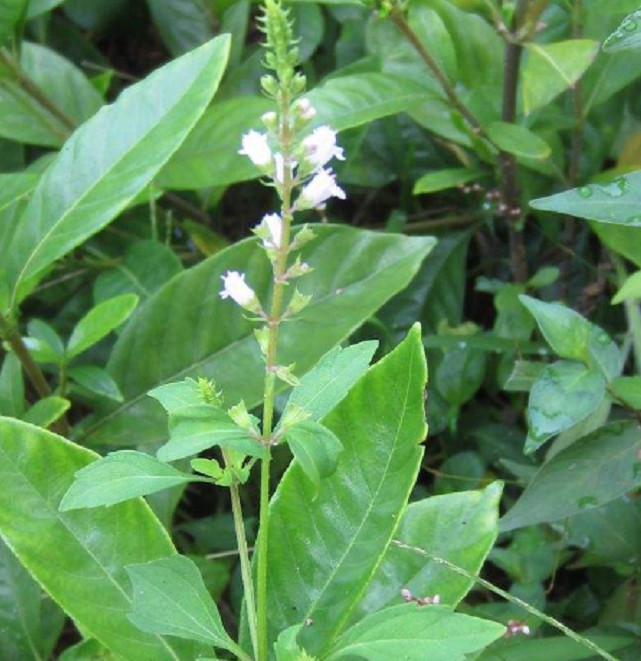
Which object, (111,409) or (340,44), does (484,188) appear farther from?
(111,409)

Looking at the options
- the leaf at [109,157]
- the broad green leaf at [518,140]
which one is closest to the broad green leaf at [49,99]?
the leaf at [109,157]

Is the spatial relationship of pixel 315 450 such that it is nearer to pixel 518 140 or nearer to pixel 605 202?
Answer: pixel 605 202

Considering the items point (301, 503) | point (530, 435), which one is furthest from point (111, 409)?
point (530, 435)

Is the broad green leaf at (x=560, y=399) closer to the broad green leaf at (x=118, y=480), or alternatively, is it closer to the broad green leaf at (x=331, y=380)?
the broad green leaf at (x=331, y=380)

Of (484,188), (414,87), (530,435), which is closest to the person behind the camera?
(530,435)

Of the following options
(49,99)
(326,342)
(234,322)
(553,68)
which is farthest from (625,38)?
(49,99)

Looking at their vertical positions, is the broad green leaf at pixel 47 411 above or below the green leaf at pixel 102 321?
below
